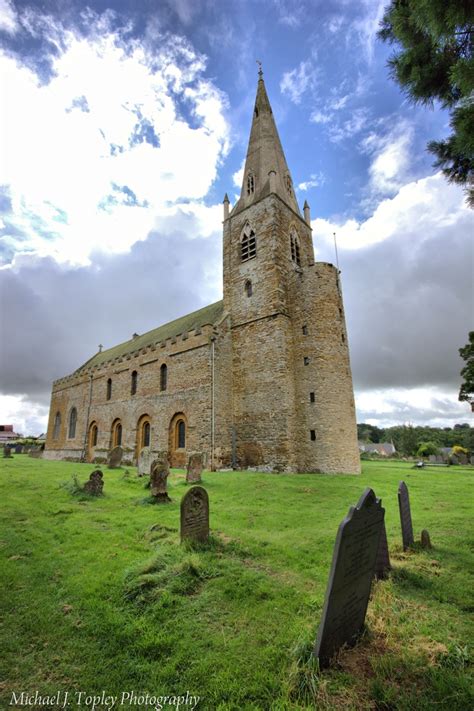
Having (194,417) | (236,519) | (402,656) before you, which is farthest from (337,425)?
(402,656)

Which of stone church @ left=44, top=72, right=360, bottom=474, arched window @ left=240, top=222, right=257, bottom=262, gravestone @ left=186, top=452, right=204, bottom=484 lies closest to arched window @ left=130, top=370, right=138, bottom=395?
stone church @ left=44, top=72, right=360, bottom=474

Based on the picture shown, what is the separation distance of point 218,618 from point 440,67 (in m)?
8.36

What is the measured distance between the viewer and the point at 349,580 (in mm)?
3258

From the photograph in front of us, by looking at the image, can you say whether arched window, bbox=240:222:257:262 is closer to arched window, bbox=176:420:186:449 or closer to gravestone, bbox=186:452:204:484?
arched window, bbox=176:420:186:449

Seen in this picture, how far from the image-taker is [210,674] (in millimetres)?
2836

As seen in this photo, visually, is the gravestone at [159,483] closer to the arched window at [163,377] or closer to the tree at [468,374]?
the arched window at [163,377]

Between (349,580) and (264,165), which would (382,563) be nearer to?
(349,580)

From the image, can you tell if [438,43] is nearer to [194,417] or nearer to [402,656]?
[402,656]

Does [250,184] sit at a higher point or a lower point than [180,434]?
higher

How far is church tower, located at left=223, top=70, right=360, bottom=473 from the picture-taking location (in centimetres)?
1673

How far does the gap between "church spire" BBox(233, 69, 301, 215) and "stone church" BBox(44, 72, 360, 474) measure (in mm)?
96

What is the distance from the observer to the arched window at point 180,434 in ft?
63.4

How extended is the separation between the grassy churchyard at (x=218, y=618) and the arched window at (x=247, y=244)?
1675cm

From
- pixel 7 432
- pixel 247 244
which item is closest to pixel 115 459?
pixel 247 244
